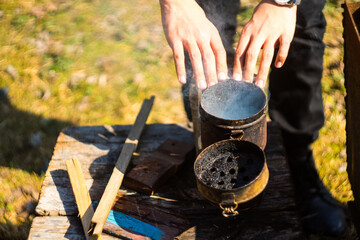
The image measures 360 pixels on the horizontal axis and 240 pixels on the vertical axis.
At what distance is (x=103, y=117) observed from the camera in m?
4.56

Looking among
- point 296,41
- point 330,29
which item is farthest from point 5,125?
point 330,29

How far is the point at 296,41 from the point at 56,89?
311 cm

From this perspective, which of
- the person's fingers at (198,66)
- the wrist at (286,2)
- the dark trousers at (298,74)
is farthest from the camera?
the dark trousers at (298,74)

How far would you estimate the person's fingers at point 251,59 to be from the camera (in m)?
2.24

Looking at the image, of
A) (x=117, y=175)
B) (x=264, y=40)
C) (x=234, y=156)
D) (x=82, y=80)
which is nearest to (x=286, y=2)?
(x=264, y=40)

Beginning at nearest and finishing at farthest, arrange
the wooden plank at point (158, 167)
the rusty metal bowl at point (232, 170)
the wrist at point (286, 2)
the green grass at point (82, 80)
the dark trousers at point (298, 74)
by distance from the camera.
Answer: the rusty metal bowl at point (232, 170) → the wrist at point (286, 2) → the wooden plank at point (158, 167) → the dark trousers at point (298, 74) → the green grass at point (82, 80)

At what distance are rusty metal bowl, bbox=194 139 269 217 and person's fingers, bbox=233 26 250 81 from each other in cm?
40

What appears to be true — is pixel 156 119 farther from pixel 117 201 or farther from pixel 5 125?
pixel 117 201

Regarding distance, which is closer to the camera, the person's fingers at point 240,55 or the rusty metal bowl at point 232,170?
the rusty metal bowl at point 232,170

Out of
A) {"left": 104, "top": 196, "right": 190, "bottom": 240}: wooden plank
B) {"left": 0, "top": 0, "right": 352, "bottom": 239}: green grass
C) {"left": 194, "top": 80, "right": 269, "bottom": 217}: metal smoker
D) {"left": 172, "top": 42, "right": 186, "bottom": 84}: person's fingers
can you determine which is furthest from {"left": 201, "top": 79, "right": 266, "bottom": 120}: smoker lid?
{"left": 0, "top": 0, "right": 352, "bottom": 239}: green grass

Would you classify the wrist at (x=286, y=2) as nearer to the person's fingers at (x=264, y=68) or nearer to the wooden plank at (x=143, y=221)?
the person's fingers at (x=264, y=68)

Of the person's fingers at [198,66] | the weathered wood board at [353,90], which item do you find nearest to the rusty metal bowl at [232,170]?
the person's fingers at [198,66]

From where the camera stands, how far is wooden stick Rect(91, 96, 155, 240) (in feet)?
7.48

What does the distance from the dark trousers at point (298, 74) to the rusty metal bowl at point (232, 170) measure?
88cm
